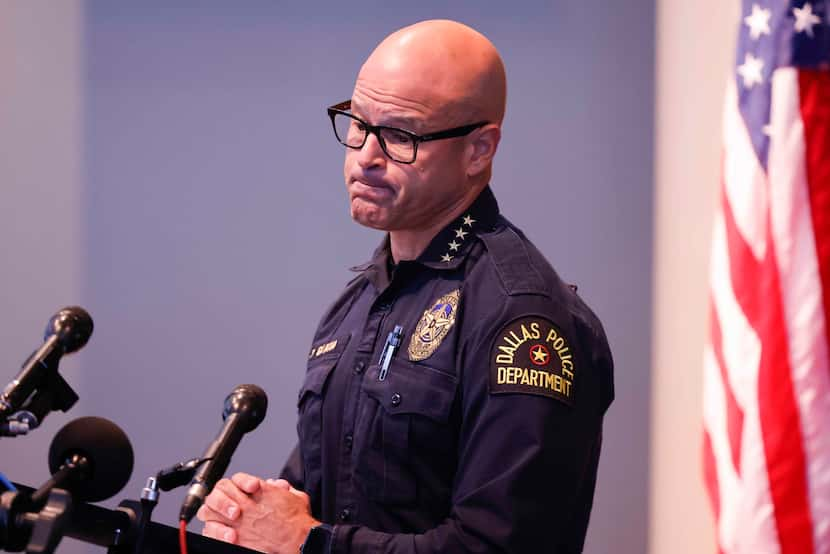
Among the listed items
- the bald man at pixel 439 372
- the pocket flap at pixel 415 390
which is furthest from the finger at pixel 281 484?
the pocket flap at pixel 415 390

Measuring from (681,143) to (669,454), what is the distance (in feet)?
2.71

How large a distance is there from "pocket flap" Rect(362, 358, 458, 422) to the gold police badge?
0.03 metres

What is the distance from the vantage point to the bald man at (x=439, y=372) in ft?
5.72

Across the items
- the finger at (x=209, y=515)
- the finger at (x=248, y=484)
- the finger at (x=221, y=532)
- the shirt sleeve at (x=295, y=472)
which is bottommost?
the finger at (x=221, y=532)

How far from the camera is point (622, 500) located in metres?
3.36

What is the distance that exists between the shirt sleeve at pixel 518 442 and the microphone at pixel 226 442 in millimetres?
354

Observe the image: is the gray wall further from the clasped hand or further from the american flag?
the american flag

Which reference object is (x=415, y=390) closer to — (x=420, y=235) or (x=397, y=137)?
(x=420, y=235)

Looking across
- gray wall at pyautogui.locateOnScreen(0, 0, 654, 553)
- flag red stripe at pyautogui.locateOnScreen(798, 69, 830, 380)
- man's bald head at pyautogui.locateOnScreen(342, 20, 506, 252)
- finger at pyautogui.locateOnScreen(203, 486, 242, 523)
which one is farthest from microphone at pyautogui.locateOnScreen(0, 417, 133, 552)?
gray wall at pyautogui.locateOnScreen(0, 0, 654, 553)

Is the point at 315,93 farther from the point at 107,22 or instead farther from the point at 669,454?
the point at 669,454

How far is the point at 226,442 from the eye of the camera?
1477 mm

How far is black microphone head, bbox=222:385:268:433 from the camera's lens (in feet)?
5.08

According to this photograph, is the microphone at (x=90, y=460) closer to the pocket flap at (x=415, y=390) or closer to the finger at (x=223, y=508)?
the finger at (x=223, y=508)

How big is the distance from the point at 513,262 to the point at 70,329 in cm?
74
